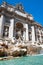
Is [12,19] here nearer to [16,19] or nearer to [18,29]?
[16,19]

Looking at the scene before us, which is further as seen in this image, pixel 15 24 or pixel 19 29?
pixel 19 29

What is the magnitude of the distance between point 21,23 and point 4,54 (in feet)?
59.1

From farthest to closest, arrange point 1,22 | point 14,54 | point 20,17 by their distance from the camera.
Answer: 1. point 20,17
2. point 1,22
3. point 14,54

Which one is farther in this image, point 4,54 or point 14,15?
point 14,15

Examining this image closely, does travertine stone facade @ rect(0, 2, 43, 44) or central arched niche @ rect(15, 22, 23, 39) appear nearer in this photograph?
travertine stone facade @ rect(0, 2, 43, 44)

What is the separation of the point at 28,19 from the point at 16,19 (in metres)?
4.00

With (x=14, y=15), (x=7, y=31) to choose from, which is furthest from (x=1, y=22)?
(x=14, y=15)

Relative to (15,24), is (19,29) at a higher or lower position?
lower

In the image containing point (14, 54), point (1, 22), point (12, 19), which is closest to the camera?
point (14, 54)

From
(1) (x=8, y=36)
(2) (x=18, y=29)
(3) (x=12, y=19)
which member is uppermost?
(3) (x=12, y=19)

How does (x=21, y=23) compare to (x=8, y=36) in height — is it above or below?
above

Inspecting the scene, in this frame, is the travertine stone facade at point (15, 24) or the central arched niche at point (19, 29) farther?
the central arched niche at point (19, 29)

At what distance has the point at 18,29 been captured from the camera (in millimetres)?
29672

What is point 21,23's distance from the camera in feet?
95.5
